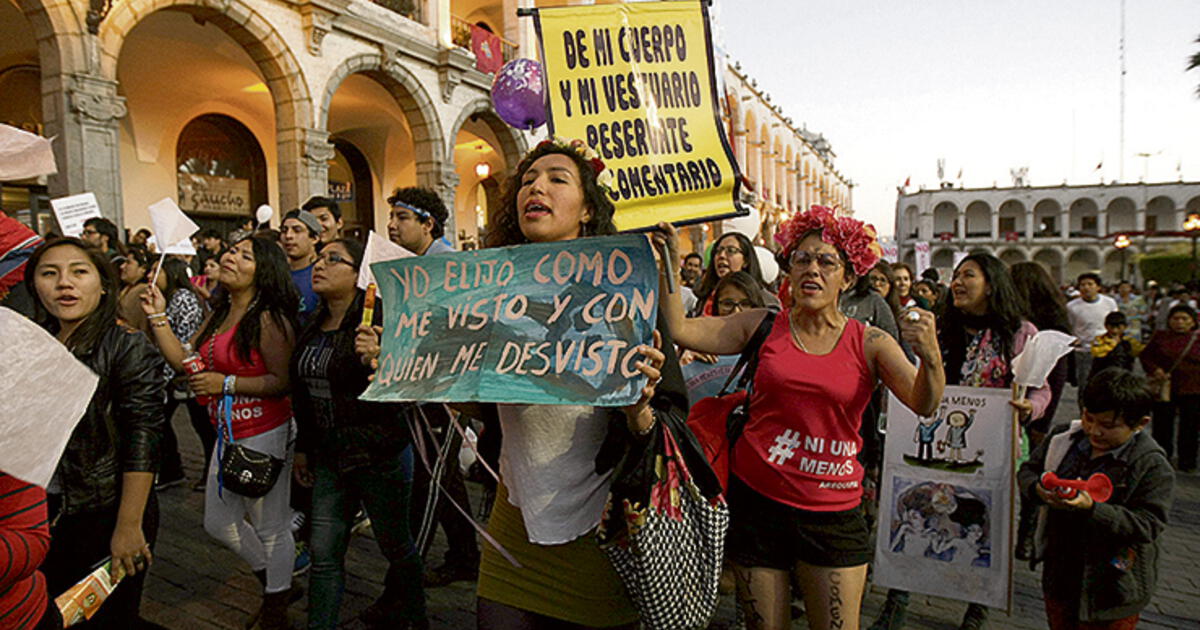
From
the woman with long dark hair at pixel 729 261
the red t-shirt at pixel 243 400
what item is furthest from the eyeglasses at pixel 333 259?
the woman with long dark hair at pixel 729 261

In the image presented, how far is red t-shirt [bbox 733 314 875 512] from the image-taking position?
2.35 metres

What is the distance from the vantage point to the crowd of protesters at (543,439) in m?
1.89

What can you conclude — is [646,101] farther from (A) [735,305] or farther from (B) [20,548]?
(B) [20,548]

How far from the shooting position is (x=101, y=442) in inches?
94.6

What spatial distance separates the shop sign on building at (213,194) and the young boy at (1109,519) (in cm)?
1543

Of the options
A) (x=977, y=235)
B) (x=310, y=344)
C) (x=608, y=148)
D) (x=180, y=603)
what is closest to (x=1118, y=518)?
(x=608, y=148)

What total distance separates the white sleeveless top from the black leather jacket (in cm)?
164

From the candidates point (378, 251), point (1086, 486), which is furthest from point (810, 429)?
point (378, 251)

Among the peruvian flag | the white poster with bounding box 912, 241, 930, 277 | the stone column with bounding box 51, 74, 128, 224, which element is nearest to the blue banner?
the stone column with bounding box 51, 74, 128, 224

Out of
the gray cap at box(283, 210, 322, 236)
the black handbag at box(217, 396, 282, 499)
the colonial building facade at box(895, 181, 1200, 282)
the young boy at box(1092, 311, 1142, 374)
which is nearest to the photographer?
the black handbag at box(217, 396, 282, 499)

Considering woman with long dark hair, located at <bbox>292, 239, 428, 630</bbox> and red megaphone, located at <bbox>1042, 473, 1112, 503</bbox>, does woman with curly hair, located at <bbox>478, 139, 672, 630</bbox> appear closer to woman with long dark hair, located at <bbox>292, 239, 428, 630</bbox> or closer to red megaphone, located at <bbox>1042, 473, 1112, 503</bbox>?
woman with long dark hair, located at <bbox>292, 239, 428, 630</bbox>

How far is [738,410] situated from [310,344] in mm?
2101

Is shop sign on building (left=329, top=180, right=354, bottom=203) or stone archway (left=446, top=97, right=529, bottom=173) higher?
stone archway (left=446, top=97, right=529, bottom=173)

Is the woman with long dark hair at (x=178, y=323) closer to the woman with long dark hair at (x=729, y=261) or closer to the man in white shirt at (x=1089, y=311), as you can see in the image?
the woman with long dark hair at (x=729, y=261)
